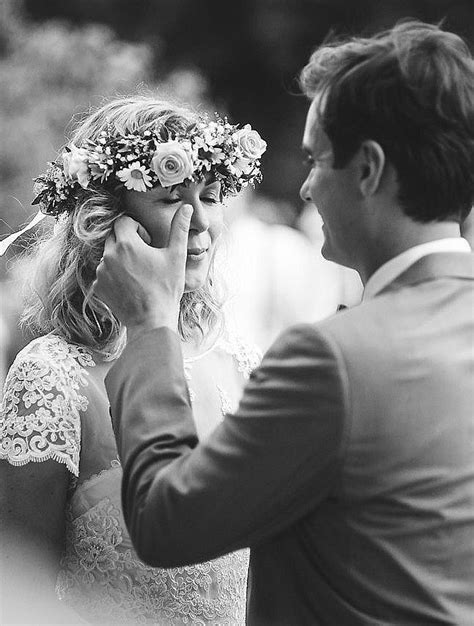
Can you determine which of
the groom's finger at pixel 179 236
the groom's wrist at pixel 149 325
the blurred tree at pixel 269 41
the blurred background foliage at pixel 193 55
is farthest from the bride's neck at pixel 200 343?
the blurred tree at pixel 269 41

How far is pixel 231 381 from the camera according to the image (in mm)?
2691

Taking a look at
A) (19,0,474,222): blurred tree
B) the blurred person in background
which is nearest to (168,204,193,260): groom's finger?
the blurred person in background

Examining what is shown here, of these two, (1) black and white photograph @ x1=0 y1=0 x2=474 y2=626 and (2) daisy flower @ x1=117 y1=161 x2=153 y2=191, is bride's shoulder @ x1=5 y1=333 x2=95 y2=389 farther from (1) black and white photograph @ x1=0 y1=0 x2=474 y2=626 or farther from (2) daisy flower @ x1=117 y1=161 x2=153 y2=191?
(2) daisy flower @ x1=117 y1=161 x2=153 y2=191

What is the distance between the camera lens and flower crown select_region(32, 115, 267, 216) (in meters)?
2.37

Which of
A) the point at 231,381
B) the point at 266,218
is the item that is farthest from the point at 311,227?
the point at 231,381

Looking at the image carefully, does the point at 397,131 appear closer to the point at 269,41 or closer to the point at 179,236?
the point at 179,236

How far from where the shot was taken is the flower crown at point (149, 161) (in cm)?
237

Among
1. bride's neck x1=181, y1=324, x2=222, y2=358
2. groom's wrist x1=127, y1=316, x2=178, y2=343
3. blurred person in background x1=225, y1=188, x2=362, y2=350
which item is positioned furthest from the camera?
blurred person in background x1=225, y1=188, x2=362, y2=350

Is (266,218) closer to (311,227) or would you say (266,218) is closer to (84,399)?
(311,227)

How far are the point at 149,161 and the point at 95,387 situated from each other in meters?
0.57

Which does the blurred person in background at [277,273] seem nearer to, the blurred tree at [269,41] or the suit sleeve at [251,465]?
the blurred tree at [269,41]

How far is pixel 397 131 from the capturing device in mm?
1483

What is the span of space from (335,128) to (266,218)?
9.16 ft

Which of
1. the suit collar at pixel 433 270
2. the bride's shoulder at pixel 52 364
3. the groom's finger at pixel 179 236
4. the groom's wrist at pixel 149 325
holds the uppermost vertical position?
the suit collar at pixel 433 270
